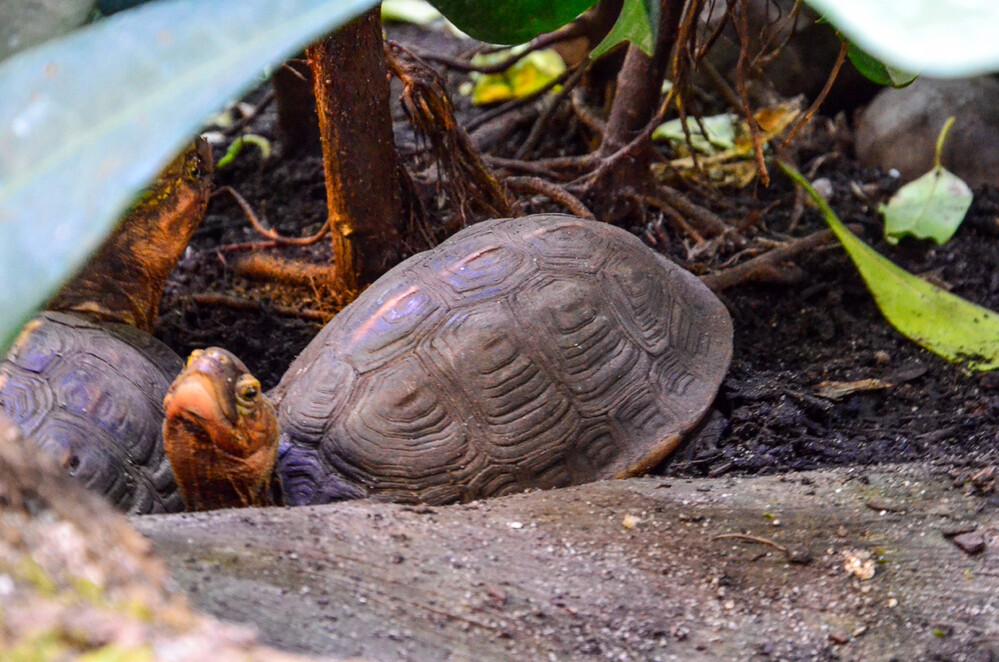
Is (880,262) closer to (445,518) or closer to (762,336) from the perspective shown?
(762,336)

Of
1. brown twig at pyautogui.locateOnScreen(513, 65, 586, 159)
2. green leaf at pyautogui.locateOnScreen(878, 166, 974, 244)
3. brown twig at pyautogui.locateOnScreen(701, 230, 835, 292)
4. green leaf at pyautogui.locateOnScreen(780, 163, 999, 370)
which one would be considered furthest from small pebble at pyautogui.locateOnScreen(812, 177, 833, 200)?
brown twig at pyautogui.locateOnScreen(513, 65, 586, 159)

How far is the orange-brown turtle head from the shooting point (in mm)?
1982

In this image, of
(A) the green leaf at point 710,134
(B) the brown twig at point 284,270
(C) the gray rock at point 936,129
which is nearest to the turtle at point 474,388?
(B) the brown twig at point 284,270

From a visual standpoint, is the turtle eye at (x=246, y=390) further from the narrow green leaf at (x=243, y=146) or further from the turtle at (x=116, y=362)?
the narrow green leaf at (x=243, y=146)

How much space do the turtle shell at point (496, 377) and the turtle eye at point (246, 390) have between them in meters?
0.32

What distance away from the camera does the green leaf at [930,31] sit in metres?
0.67

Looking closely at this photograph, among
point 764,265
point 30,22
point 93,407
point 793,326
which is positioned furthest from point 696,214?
point 30,22

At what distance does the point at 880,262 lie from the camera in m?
3.18

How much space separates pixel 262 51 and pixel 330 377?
1747 millimetres

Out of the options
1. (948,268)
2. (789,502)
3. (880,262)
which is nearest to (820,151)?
(948,268)

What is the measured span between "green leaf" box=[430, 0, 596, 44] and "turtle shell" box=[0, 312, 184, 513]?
1.44 metres

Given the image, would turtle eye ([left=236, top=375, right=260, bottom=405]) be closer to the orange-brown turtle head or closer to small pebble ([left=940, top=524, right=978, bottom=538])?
the orange-brown turtle head

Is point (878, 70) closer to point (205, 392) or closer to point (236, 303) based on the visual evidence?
point (205, 392)


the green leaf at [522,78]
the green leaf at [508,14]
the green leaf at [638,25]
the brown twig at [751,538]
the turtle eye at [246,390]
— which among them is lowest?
the brown twig at [751,538]
